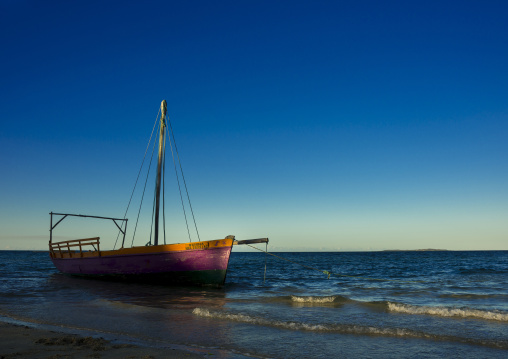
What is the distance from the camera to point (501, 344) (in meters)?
7.68

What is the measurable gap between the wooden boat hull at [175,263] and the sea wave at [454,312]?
331 inches

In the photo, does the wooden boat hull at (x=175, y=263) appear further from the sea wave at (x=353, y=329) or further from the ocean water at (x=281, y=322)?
the sea wave at (x=353, y=329)

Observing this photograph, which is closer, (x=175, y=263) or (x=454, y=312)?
(x=454, y=312)

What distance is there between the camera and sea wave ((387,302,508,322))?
10.7 m

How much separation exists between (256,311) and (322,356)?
5.43 meters

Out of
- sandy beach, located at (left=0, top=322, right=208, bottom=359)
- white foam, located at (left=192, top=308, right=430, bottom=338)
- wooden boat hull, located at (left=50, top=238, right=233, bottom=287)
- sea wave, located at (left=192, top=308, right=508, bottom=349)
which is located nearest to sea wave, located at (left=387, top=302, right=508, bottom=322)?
sea wave, located at (left=192, top=308, right=508, bottom=349)

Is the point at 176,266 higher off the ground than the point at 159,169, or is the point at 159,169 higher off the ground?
the point at 159,169

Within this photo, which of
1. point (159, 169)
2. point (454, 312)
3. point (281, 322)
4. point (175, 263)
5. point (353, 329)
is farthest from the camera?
point (159, 169)

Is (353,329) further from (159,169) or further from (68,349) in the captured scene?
(159,169)

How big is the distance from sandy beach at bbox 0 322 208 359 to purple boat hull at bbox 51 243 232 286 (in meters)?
11.0

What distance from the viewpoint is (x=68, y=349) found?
6238 mm

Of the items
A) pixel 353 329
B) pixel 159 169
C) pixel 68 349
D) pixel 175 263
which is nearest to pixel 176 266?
pixel 175 263

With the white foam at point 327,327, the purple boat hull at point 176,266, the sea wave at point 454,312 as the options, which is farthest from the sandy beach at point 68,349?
the purple boat hull at point 176,266

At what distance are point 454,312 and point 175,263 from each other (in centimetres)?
1291
